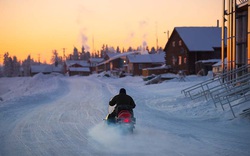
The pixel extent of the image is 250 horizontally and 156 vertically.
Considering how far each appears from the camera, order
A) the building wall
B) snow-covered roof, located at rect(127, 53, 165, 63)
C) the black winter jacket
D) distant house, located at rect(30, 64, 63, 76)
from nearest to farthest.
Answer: the black winter jacket → the building wall → snow-covered roof, located at rect(127, 53, 165, 63) → distant house, located at rect(30, 64, 63, 76)

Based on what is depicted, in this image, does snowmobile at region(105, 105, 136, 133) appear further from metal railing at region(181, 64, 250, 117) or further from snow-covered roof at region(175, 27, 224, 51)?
snow-covered roof at region(175, 27, 224, 51)

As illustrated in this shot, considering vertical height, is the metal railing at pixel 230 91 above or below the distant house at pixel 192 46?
below

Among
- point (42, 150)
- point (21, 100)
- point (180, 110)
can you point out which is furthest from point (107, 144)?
point (21, 100)

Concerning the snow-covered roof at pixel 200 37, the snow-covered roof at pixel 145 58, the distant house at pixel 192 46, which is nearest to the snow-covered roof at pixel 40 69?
the snow-covered roof at pixel 145 58

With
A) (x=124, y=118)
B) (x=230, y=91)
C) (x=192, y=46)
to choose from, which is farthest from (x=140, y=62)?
(x=124, y=118)

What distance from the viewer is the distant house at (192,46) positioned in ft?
167

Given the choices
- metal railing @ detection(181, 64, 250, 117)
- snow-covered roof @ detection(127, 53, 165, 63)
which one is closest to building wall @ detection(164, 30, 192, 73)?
snow-covered roof @ detection(127, 53, 165, 63)

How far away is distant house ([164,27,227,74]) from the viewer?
50750 millimetres

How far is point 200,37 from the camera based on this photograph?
52875mm

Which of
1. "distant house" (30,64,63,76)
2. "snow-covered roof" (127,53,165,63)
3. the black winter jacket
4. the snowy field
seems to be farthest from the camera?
"distant house" (30,64,63,76)

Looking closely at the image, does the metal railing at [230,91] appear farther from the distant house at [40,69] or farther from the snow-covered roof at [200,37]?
the distant house at [40,69]

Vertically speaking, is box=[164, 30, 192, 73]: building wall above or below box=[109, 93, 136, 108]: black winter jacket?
above

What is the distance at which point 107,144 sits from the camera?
8.34 m

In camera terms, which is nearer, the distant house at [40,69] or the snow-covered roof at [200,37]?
the snow-covered roof at [200,37]
